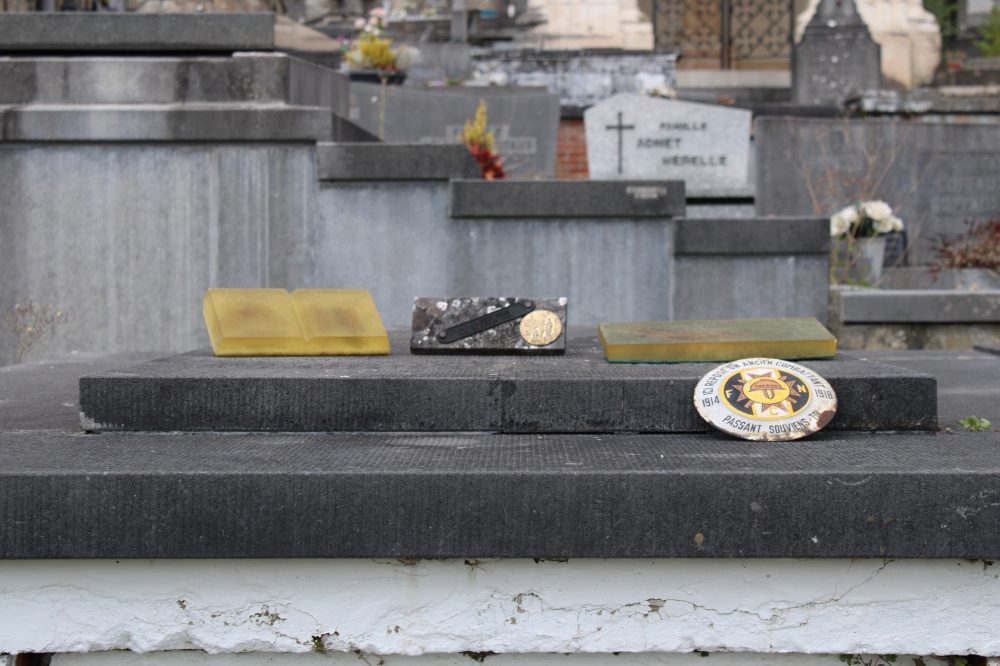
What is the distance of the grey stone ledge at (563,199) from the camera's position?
18.3 ft

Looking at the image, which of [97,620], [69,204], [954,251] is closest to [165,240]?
[69,204]

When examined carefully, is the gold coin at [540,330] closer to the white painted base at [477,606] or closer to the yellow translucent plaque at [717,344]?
the yellow translucent plaque at [717,344]

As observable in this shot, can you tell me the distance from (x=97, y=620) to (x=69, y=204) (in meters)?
4.16

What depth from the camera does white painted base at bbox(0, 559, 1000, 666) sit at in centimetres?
213

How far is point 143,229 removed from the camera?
5.64 meters

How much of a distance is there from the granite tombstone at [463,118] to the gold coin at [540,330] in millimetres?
6245

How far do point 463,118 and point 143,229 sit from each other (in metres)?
5.10

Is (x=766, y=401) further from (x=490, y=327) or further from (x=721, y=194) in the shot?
(x=721, y=194)

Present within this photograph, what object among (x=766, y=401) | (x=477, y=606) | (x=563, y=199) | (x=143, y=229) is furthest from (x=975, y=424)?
(x=143, y=229)

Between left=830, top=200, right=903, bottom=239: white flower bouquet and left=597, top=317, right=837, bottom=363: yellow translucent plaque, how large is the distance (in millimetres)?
4350

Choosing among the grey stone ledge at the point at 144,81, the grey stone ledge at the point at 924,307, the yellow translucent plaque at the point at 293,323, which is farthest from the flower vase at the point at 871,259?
the yellow translucent plaque at the point at 293,323

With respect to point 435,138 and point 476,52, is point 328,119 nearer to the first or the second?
point 435,138

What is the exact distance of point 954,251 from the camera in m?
7.95

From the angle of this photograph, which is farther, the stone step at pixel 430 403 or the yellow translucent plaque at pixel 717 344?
the yellow translucent plaque at pixel 717 344
